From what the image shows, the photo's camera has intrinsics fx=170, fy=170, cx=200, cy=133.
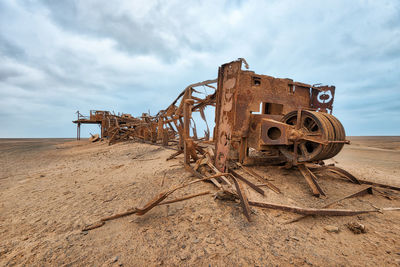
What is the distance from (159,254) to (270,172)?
10.8ft

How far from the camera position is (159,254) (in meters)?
1.96

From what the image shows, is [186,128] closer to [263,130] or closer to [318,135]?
[263,130]

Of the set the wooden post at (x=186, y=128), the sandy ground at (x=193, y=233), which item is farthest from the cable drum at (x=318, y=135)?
the wooden post at (x=186, y=128)

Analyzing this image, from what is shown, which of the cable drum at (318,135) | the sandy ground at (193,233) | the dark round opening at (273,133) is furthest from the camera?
the dark round opening at (273,133)

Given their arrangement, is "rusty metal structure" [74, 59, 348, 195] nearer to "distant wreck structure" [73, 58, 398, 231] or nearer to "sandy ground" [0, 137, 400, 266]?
"distant wreck structure" [73, 58, 398, 231]

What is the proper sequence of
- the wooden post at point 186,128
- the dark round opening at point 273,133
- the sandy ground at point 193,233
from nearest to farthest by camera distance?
the sandy ground at point 193,233
the dark round opening at point 273,133
the wooden post at point 186,128

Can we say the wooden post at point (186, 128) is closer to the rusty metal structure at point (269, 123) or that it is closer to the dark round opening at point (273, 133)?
the rusty metal structure at point (269, 123)

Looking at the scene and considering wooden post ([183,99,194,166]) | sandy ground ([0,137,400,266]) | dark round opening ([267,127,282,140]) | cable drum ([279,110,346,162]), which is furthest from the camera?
wooden post ([183,99,194,166])

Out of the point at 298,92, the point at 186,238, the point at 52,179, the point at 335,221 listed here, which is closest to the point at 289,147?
the point at 335,221

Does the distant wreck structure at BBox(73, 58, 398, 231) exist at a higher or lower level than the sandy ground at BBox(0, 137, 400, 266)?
higher

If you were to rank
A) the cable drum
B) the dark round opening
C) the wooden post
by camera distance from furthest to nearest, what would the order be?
the wooden post < the dark round opening < the cable drum

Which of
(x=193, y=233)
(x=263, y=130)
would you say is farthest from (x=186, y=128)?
(x=193, y=233)

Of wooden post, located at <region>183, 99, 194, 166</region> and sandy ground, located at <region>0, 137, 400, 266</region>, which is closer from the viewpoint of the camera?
sandy ground, located at <region>0, 137, 400, 266</region>

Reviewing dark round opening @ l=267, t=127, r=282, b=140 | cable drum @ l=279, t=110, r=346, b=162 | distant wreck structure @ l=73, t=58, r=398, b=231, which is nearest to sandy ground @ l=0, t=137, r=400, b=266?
distant wreck structure @ l=73, t=58, r=398, b=231
